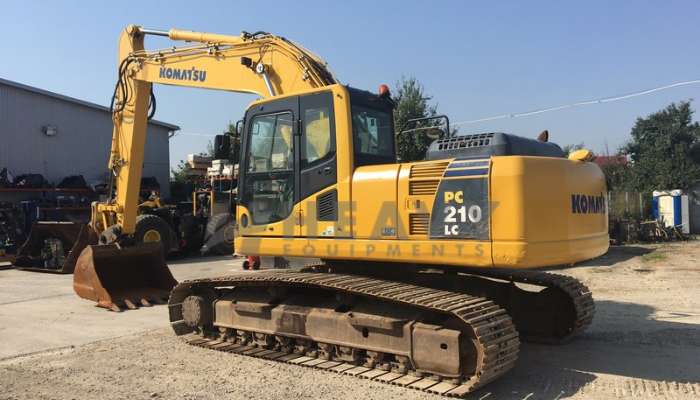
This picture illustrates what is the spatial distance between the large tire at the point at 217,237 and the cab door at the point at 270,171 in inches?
428

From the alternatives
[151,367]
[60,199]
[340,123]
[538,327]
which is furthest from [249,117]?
[60,199]

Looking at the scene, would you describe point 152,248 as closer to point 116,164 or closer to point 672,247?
point 116,164

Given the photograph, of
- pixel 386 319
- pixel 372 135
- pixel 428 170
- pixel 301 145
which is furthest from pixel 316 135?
pixel 386 319

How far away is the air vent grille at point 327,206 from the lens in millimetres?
5681

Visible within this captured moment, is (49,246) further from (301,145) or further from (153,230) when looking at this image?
(301,145)

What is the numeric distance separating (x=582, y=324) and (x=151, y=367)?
15.4ft

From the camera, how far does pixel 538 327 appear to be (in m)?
6.79

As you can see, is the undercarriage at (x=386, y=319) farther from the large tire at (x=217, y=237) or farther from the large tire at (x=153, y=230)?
the large tire at (x=217, y=237)

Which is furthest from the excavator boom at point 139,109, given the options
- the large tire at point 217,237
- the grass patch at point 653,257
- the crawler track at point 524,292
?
the grass patch at point 653,257

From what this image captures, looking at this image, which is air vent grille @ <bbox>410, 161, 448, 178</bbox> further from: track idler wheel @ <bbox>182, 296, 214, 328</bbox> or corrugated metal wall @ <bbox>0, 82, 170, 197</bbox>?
corrugated metal wall @ <bbox>0, 82, 170, 197</bbox>

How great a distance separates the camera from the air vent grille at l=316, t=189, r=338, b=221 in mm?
5681

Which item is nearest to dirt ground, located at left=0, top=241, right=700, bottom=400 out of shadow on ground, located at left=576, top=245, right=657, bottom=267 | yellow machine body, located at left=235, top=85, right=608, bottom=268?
yellow machine body, located at left=235, top=85, right=608, bottom=268

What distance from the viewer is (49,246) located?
50.6 feet

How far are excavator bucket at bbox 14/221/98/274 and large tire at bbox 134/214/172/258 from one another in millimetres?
1370
